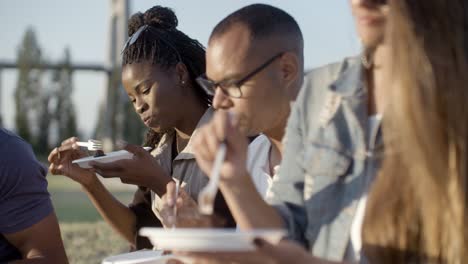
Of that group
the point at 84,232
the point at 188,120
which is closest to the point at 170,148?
the point at 188,120

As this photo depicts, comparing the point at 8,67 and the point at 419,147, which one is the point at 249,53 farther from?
the point at 8,67

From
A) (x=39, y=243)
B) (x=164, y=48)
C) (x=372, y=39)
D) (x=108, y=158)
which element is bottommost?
(x=39, y=243)

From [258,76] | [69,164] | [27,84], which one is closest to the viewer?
[258,76]

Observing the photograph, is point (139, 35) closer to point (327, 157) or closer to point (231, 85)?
point (231, 85)

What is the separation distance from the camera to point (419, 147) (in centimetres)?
176

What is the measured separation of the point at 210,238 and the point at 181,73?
1925 millimetres

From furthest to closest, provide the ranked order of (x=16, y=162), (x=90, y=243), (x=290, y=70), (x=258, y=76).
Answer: (x=90, y=243)
(x=16, y=162)
(x=290, y=70)
(x=258, y=76)

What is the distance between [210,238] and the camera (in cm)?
163

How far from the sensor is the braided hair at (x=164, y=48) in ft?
11.5

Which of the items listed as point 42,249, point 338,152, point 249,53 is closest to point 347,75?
point 338,152

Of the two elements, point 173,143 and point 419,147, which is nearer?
point 419,147

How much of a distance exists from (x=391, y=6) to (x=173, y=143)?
191 centimetres

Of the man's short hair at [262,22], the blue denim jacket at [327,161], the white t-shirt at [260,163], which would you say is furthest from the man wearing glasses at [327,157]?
the man's short hair at [262,22]

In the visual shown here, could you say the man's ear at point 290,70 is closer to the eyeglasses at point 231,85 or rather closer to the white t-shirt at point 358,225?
the eyeglasses at point 231,85
